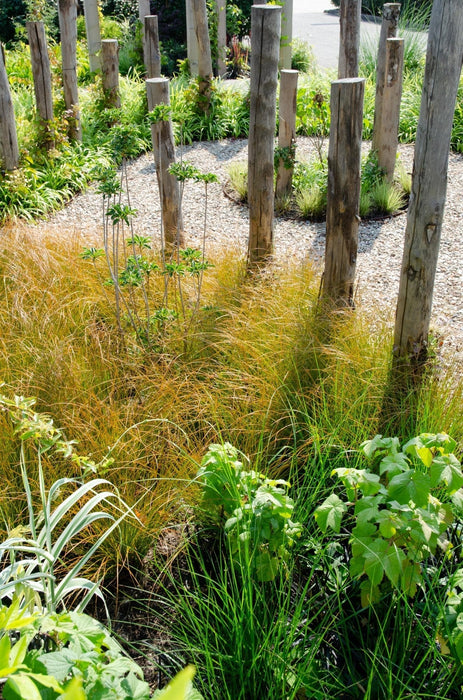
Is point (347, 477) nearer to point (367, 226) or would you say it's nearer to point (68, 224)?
point (367, 226)

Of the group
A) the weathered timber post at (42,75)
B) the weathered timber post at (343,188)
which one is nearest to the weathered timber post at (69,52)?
the weathered timber post at (42,75)

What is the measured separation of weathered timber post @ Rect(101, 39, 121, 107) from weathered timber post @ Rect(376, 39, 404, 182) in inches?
162

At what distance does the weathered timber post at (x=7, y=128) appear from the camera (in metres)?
6.54

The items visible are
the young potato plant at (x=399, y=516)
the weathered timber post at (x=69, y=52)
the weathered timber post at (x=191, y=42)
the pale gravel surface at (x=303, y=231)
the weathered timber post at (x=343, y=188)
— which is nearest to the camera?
the young potato plant at (x=399, y=516)

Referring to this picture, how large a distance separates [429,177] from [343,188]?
75cm

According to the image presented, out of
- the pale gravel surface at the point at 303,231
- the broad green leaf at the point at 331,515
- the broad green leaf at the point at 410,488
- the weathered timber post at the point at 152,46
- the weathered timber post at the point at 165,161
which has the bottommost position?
the pale gravel surface at the point at 303,231

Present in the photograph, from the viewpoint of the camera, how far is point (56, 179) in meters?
7.49

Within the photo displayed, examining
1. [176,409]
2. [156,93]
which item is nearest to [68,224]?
[156,93]

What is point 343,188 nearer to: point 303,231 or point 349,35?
point 303,231

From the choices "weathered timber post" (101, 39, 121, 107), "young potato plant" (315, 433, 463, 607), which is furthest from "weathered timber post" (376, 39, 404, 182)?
"young potato plant" (315, 433, 463, 607)

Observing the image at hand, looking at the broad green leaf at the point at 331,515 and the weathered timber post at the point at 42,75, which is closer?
the broad green leaf at the point at 331,515

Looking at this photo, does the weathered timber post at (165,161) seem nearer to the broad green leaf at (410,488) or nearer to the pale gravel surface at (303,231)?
the pale gravel surface at (303,231)

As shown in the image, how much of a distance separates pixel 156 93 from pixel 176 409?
9.48 feet

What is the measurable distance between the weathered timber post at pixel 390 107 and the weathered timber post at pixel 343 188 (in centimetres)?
323
